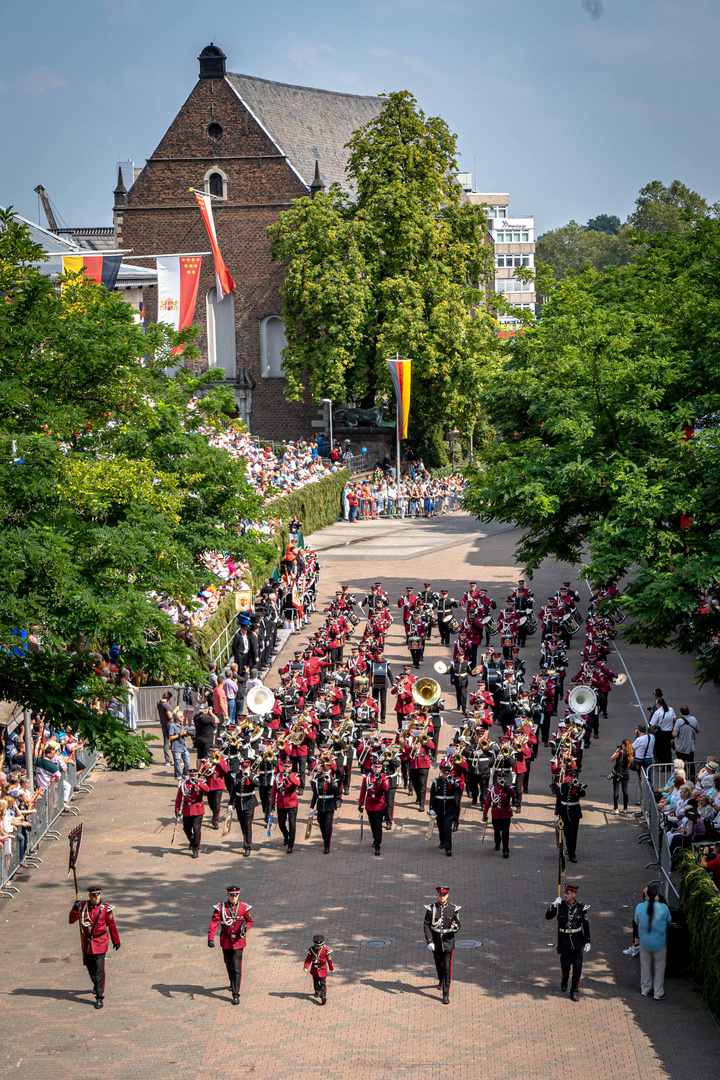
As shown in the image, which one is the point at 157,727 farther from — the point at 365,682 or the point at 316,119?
the point at 316,119

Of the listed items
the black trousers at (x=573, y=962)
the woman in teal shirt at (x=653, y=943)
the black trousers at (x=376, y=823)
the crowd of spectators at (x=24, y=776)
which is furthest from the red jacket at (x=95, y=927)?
the woman in teal shirt at (x=653, y=943)

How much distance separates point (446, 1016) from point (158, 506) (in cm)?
951

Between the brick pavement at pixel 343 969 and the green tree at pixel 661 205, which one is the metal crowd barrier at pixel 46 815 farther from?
the green tree at pixel 661 205

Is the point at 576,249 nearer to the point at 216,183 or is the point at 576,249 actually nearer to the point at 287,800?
the point at 216,183

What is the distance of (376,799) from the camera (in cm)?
1823

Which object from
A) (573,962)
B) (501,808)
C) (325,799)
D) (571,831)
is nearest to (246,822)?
(325,799)

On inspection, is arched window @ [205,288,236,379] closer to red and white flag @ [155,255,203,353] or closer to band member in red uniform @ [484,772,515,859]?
red and white flag @ [155,255,203,353]

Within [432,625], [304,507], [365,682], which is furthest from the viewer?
[304,507]

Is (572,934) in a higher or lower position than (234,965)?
higher

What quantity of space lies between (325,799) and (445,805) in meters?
1.69

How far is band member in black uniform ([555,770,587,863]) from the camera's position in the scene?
17.6 m

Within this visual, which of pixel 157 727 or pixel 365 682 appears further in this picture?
pixel 157 727

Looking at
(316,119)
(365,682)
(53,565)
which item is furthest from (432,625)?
(316,119)

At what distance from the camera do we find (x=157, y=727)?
25141 mm
